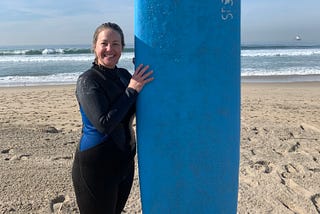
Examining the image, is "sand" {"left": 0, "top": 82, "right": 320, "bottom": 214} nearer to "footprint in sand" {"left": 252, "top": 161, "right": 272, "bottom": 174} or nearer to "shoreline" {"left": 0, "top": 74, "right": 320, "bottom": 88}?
"footprint in sand" {"left": 252, "top": 161, "right": 272, "bottom": 174}

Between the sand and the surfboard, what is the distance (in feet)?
4.81

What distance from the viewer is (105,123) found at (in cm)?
197

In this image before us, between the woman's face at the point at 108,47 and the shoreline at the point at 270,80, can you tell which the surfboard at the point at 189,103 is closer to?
the woman's face at the point at 108,47

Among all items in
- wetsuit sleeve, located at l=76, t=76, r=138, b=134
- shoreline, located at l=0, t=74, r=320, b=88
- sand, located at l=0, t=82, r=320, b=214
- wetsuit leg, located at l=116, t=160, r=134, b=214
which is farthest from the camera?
shoreline, located at l=0, t=74, r=320, b=88

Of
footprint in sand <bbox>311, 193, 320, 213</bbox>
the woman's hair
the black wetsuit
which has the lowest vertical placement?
footprint in sand <bbox>311, 193, 320, 213</bbox>

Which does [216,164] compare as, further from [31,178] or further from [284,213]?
[31,178]

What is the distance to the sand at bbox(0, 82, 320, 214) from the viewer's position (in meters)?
3.65

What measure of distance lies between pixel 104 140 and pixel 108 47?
47 cm

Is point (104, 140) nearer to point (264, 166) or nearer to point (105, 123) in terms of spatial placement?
point (105, 123)

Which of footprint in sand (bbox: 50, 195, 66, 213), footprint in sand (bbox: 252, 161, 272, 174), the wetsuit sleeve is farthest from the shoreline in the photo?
the wetsuit sleeve

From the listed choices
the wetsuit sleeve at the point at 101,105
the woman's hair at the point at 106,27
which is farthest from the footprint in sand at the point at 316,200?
the woman's hair at the point at 106,27

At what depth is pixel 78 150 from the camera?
221 centimetres

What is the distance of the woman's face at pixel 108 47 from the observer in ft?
6.79

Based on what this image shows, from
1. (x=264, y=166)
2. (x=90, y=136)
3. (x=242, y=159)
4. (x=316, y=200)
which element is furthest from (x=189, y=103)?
(x=242, y=159)
